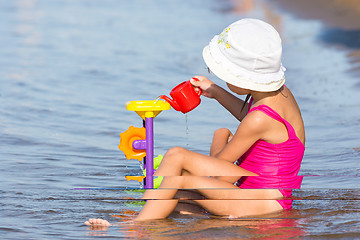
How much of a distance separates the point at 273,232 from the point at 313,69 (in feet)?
23.5

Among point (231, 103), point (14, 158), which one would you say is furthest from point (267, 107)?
point (14, 158)

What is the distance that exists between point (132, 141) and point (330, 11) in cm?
1281

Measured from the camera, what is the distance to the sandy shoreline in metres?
14.9

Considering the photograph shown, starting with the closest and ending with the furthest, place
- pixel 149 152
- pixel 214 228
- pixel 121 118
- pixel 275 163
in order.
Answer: pixel 214 228
pixel 275 163
pixel 149 152
pixel 121 118

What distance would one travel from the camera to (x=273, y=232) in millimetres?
3994

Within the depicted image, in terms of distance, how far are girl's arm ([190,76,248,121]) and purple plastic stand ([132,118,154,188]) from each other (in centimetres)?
38

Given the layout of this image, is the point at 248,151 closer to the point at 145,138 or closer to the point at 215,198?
the point at 215,198

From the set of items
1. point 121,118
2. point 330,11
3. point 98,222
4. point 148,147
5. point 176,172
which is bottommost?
point 98,222

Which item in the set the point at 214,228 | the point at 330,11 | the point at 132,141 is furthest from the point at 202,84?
the point at 330,11

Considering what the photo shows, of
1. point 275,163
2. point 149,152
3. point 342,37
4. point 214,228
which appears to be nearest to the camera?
point 214,228

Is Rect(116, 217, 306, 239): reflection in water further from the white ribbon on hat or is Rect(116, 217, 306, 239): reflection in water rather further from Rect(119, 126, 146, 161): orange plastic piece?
the white ribbon on hat

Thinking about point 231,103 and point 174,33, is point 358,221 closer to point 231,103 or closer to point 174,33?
point 231,103

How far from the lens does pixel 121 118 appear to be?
7578 mm

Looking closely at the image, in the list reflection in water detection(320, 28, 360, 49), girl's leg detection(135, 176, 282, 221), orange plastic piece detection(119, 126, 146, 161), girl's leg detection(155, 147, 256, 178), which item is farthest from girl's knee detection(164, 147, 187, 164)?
reflection in water detection(320, 28, 360, 49)
